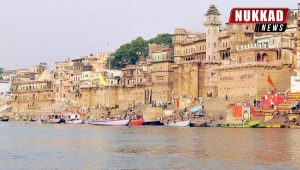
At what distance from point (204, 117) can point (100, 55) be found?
50773 millimetres

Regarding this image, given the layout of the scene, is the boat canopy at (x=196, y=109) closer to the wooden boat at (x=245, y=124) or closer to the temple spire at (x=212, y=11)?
the wooden boat at (x=245, y=124)

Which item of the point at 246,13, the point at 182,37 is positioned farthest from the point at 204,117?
the point at 246,13

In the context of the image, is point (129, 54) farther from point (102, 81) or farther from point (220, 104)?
point (220, 104)

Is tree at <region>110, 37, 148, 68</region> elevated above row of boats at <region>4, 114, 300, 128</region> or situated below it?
above

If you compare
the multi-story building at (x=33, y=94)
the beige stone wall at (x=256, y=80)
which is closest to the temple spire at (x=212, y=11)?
the beige stone wall at (x=256, y=80)

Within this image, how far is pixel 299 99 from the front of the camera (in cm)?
6706

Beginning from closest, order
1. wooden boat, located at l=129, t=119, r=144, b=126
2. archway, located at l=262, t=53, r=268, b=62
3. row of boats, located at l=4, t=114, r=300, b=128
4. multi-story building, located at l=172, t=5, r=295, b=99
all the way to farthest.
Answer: row of boats, located at l=4, t=114, r=300, b=128, multi-story building, located at l=172, t=5, r=295, b=99, archway, located at l=262, t=53, r=268, b=62, wooden boat, located at l=129, t=119, r=144, b=126

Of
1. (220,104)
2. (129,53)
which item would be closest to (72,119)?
(129,53)

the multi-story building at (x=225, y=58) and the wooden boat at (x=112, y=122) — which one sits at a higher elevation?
the multi-story building at (x=225, y=58)

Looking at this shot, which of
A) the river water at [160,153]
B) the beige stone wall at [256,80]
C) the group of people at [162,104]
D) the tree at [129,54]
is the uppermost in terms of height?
the tree at [129,54]

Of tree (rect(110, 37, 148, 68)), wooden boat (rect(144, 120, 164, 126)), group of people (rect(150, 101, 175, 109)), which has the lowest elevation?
wooden boat (rect(144, 120, 164, 126))

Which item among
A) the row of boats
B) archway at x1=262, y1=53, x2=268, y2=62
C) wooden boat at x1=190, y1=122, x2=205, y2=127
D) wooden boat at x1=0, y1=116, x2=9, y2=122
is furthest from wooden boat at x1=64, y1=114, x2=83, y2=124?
archway at x1=262, y1=53, x2=268, y2=62

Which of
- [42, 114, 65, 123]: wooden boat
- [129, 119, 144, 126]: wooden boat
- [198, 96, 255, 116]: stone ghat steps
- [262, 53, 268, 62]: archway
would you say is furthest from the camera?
[42, 114, 65, 123]: wooden boat

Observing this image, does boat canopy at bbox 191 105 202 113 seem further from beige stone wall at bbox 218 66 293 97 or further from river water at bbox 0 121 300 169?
river water at bbox 0 121 300 169
